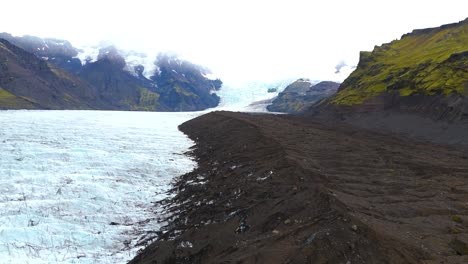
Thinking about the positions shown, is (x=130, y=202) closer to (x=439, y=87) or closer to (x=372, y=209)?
(x=372, y=209)

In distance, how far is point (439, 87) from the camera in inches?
2724

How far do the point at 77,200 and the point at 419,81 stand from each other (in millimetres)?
79334

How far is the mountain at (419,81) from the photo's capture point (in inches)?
2515

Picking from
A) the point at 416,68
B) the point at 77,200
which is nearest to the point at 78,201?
the point at 77,200

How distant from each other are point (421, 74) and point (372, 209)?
76.7 meters

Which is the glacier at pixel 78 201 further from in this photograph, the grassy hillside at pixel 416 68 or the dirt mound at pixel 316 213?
the grassy hillside at pixel 416 68

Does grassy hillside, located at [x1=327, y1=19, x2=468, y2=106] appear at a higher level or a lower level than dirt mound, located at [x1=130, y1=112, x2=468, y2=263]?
higher

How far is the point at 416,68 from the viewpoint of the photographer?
8869 cm

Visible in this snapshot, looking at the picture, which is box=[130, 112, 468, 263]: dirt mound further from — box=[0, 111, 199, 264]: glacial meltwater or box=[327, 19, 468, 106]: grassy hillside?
Result: box=[327, 19, 468, 106]: grassy hillside

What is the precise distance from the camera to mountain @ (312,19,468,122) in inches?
2515

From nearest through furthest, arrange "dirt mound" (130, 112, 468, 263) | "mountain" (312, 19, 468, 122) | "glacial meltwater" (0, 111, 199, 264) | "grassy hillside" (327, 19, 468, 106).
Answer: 1. "dirt mound" (130, 112, 468, 263)
2. "glacial meltwater" (0, 111, 199, 264)
3. "mountain" (312, 19, 468, 122)
4. "grassy hillside" (327, 19, 468, 106)

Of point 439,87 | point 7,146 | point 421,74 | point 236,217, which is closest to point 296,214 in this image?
point 236,217

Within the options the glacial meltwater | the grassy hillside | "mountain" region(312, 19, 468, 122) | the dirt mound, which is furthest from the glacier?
the grassy hillside

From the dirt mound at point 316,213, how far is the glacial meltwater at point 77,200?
5.74 ft
